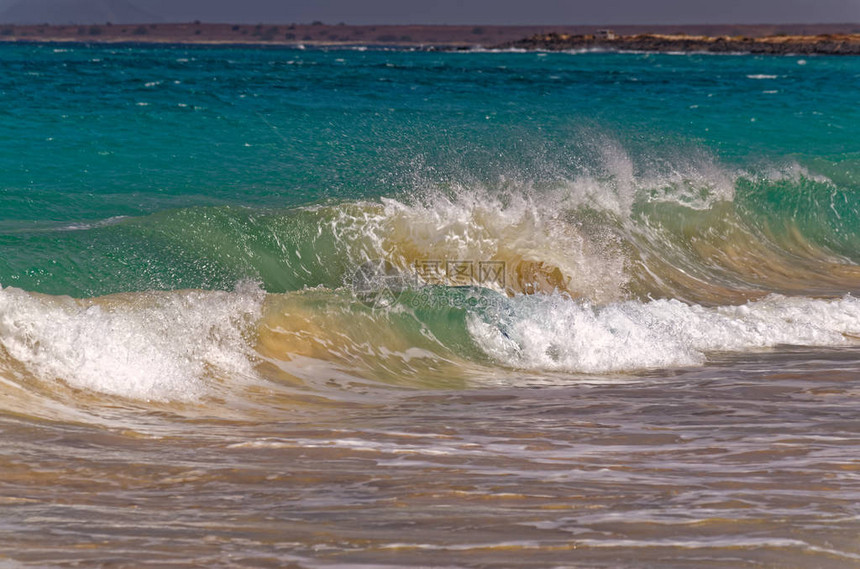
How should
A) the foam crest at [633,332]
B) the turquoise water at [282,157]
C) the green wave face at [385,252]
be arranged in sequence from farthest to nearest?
the turquoise water at [282,157] < the foam crest at [633,332] < the green wave face at [385,252]

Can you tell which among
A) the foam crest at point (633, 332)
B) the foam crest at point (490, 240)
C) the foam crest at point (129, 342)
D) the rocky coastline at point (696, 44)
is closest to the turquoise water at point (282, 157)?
the foam crest at point (490, 240)

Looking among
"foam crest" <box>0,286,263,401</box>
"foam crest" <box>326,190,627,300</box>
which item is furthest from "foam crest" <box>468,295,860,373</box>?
"foam crest" <box>0,286,263,401</box>

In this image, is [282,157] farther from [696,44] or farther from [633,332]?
[696,44]

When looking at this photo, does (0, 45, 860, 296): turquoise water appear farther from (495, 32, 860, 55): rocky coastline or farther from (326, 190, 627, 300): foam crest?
(495, 32, 860, 55): rocky coastline

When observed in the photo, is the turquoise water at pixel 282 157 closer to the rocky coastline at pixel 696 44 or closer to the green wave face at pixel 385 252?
the green wave face at pixel 385 252

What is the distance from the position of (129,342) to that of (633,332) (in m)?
3.60

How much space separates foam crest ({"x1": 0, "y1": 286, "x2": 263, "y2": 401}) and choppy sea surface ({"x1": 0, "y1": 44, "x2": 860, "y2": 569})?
2 centimetres

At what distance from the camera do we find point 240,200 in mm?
12844

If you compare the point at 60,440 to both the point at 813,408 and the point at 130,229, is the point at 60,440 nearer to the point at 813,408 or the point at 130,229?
the point at 813,408

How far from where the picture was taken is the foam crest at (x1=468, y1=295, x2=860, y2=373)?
22.9ft

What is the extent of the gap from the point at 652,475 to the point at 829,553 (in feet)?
3.24

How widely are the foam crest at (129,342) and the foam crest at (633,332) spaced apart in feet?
6.37

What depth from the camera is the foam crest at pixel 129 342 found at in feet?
18.5

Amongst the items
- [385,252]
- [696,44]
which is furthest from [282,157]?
[696,44]
